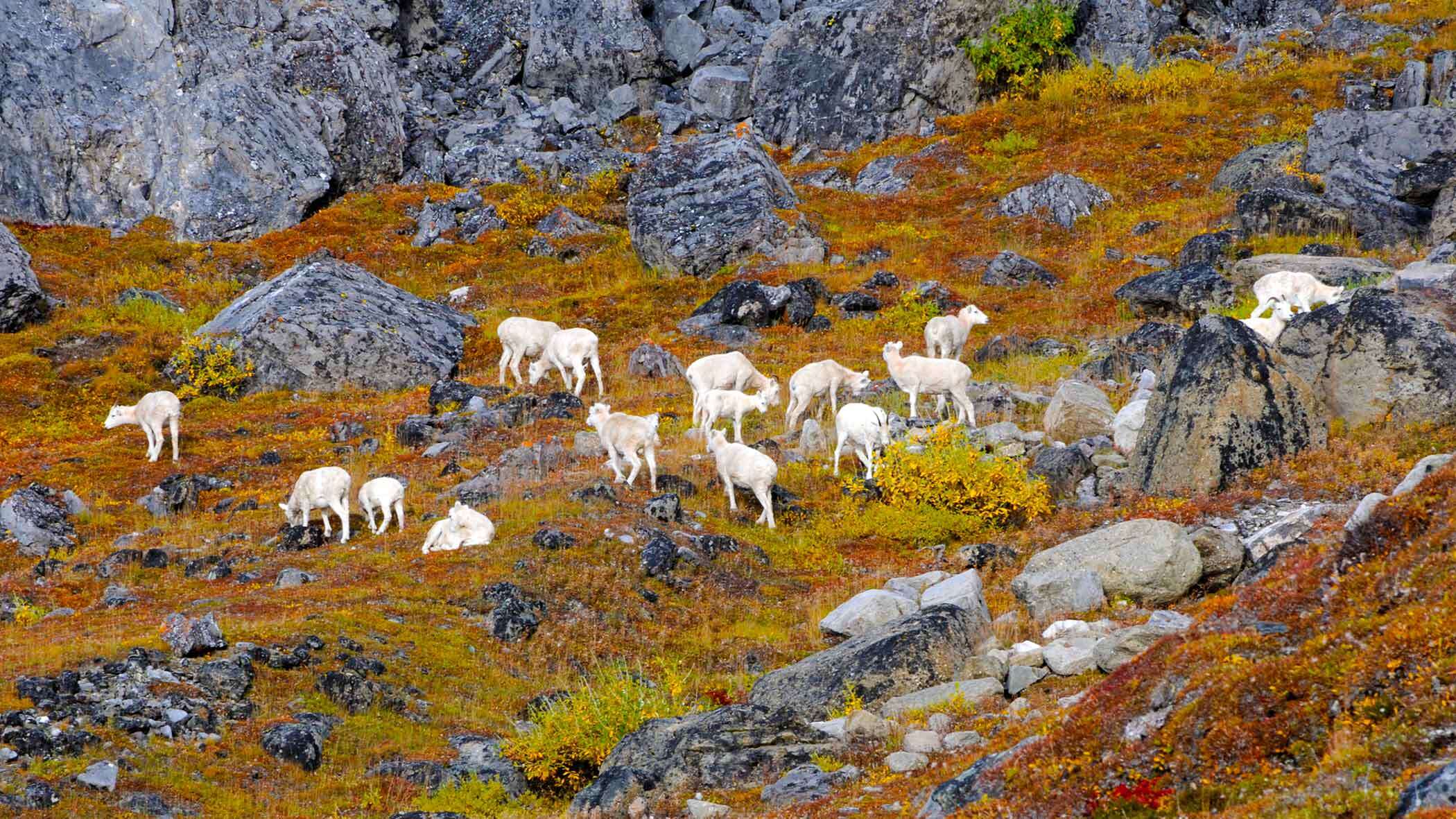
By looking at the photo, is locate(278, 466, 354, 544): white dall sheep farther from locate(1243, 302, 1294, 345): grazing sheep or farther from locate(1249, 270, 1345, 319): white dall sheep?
locate(1249, 270, 1345, 319): white dall sheep

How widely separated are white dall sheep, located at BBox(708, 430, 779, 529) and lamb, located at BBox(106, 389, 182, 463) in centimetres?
1558

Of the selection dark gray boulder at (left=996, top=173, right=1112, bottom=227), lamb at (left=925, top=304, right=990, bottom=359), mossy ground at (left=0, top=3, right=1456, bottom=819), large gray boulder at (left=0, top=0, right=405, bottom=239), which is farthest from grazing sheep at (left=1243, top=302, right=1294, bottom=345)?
large gray boulder at (left=0, top=0, right=405, bottom=239)

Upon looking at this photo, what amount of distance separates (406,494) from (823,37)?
4627 cm

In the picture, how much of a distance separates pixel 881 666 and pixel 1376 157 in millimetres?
36700

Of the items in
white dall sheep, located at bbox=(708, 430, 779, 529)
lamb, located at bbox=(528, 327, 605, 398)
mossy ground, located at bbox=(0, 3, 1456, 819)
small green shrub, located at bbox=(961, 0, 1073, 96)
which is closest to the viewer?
mossy ground, located at bbox=(0, 3, 1456, 819)

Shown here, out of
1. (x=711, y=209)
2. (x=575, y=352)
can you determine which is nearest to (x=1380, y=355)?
(x=575, y=352)

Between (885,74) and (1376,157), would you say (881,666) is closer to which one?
(1376,157)

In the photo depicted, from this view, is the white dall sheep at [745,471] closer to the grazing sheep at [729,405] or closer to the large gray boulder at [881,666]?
the grazing sheep at [729,405]

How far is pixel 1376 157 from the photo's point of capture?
137 feet

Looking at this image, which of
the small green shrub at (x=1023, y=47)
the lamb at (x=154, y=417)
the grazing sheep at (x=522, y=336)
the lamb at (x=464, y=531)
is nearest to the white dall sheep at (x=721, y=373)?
the grazing sheep at (x=522, y=336)

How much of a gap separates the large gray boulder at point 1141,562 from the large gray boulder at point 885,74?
1880 inches

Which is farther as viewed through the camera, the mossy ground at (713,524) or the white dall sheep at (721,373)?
the white dall sheep at (721,373)

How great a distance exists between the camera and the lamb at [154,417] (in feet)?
102

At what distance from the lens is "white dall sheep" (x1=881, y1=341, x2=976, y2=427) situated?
26953 millimetres
